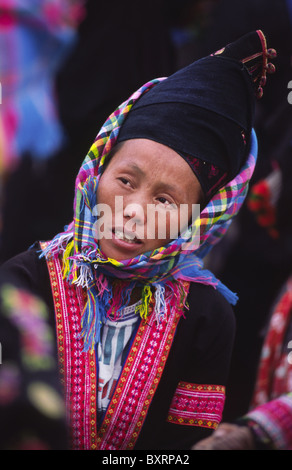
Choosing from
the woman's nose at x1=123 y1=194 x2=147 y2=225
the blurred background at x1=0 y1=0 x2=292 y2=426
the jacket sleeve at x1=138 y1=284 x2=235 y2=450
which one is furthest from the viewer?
the blurred background at x1=0 y1=0 x2=292 y2=426

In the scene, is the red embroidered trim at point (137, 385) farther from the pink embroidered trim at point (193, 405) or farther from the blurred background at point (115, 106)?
the blurred background at point (115, 106)

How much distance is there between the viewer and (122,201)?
134cm

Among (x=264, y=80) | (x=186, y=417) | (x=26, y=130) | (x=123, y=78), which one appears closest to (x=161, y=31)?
(x=123, y=78)

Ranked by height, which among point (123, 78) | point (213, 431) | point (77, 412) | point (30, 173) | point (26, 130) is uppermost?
point (123, 78)

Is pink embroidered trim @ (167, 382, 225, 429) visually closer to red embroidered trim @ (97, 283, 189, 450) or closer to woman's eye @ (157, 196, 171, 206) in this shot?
red embroidered trim @ (97, 283, 189, 450)

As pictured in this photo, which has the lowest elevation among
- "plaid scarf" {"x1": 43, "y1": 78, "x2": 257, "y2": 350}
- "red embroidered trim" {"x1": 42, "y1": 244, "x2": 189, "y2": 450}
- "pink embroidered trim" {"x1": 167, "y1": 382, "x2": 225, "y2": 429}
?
"pink embroidered trim" {"x1": 167, "y1": 382, "x2": 225, "y2": 429}

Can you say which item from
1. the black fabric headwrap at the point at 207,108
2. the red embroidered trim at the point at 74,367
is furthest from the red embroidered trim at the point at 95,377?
the black fabric headwrap at the point at 207,108

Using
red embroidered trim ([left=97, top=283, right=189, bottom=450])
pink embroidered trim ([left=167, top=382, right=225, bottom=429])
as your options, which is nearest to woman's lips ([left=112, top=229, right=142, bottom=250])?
red embroidered trim ([left=97, top=283, right=189, bottom=450])

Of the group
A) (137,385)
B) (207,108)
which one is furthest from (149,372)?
(207,108)

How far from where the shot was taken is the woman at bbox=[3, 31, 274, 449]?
1348 millimetres

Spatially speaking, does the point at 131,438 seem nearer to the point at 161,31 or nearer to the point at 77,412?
the point at 77,412

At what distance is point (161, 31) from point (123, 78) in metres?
0.46

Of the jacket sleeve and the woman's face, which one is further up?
the woman's face

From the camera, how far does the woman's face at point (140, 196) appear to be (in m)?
1.33
